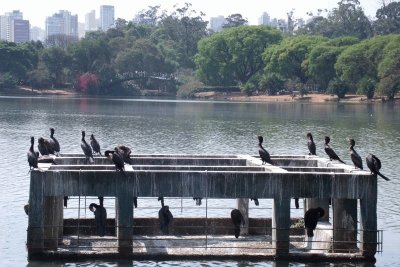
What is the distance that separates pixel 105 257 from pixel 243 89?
156 metres

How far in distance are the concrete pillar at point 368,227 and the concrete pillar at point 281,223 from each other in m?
2.25

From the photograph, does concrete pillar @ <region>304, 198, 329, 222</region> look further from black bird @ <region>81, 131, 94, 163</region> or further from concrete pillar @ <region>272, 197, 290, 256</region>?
black bird @ <region>81, 131, 94, 163</region>

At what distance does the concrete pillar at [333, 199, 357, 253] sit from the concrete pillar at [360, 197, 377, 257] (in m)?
0.57

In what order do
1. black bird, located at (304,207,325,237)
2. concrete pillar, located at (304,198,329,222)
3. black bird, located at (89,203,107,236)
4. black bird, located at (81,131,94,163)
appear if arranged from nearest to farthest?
black bird, located at (304,207,325,237), black bird, located at (89,203,107,236), concrete pillar, located at (304,198,329,222), black bird, located at (81,131,94,163)


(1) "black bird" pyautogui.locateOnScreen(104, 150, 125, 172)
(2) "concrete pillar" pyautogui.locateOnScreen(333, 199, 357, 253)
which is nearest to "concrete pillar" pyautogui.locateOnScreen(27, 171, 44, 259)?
(1) "black bird" pyautogui.locateOnScreen(104, 150, 125, 172)

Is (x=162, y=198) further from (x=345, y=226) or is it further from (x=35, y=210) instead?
(x=345, y=226)

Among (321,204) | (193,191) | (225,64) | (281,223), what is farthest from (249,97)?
(193,191)

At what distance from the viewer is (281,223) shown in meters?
29.3

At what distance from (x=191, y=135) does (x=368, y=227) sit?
177 feet

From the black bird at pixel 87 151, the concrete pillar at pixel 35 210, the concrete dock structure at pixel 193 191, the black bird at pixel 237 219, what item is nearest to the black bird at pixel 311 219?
the concrete dock structure at pixel 193 191

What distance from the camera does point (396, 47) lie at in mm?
154250

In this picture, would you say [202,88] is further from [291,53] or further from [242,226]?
[242,226]

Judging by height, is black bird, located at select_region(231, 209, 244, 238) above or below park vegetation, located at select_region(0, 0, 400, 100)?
below

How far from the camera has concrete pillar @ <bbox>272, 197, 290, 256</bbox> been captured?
95.9 feet
